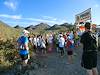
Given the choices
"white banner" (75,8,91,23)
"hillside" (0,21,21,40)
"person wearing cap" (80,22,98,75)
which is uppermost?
"white banner" (75,8,91,23)

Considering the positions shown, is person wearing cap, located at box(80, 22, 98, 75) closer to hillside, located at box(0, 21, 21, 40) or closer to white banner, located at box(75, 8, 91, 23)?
white banner, located at box(75, 8, 91, 23)

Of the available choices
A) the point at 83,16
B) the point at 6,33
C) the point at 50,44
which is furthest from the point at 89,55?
the point at 6,33

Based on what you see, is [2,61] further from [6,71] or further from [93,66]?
[93,66]

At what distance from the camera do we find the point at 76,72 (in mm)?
12836

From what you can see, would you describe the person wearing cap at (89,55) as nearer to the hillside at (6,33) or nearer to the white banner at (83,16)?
the white banner at (83,16)

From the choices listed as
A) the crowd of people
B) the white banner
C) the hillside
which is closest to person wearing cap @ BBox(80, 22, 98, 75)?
the crowd of people

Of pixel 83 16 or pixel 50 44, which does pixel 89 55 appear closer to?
pixel 50 44

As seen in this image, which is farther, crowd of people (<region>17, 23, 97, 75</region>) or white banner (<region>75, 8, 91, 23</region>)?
white banner (<region>75, 8, 91, 23</region>)

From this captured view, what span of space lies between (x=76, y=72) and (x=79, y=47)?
11.1 m

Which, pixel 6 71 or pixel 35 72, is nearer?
pixel 35 72

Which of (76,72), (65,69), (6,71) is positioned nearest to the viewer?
(76,72)

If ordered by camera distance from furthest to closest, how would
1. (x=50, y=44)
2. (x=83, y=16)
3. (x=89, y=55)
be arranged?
1. (x=83, y=16)
2. (x=50, y=44)
3. (x=89, y=55)

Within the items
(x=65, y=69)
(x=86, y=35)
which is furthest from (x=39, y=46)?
(x=86, y=35)

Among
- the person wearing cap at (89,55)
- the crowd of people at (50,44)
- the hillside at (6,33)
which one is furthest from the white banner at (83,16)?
the person wearing cap at (89,55)
